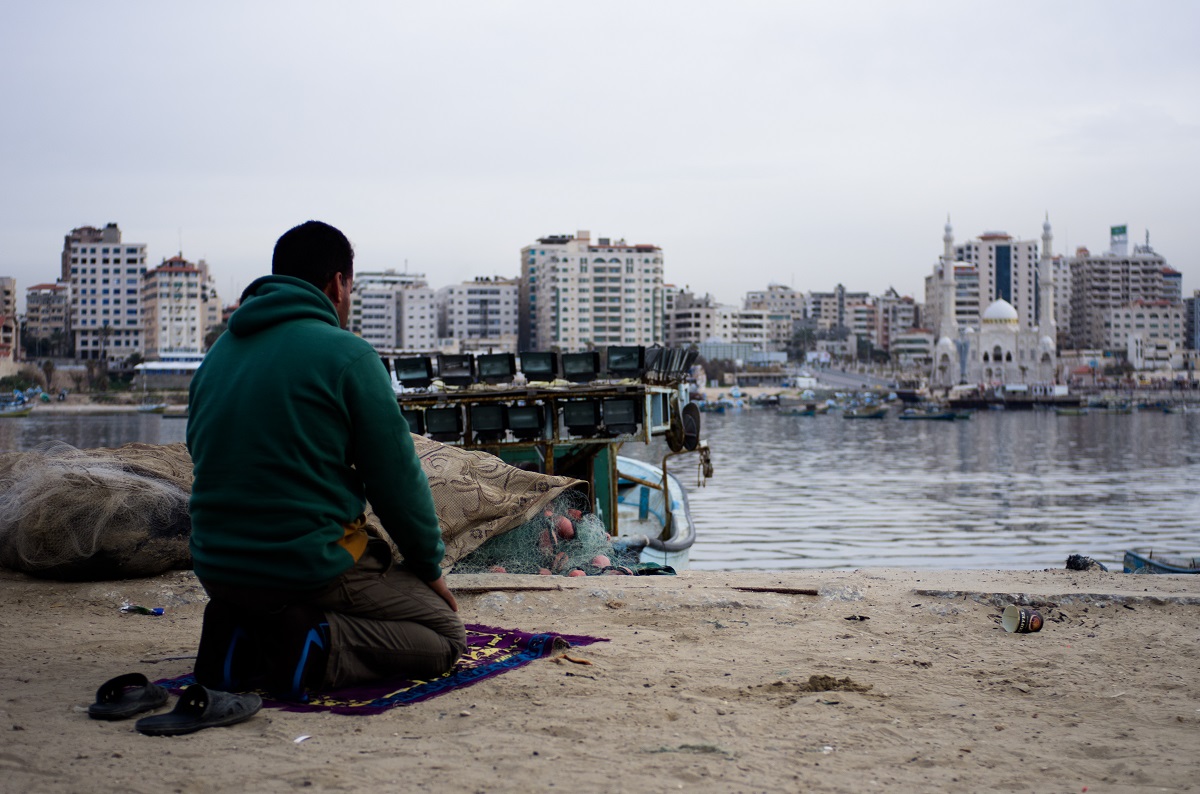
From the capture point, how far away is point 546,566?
7734 millimetres

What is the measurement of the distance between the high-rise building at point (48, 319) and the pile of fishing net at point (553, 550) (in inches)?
5362

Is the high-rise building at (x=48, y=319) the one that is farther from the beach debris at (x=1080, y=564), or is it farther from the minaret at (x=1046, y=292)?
the beach debris at (x=1080, y=564)

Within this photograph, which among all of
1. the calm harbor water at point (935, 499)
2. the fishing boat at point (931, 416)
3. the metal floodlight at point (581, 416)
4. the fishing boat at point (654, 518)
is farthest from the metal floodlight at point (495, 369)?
the fishing boat at point (931, 416)

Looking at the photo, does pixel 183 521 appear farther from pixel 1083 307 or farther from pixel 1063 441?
pixel 1083 307

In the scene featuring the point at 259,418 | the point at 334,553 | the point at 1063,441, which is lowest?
the point at 1063,441

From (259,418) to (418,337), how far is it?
127288mm

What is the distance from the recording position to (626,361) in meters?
13.3

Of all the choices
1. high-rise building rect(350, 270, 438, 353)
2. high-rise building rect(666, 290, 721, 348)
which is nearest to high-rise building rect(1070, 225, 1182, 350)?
high-rise building rect(666, 290, 721, 348)

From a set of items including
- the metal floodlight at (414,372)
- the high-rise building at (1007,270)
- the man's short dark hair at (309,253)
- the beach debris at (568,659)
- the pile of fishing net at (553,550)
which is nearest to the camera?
the man's short dark hair at (309,253)

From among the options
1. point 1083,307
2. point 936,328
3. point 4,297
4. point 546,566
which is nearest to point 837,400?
point 936,328

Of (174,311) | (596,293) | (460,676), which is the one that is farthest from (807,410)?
(460,676)

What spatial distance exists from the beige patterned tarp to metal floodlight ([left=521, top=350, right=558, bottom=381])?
5418 mm

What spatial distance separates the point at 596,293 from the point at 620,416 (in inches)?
4502

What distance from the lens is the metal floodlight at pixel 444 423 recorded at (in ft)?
40.9
